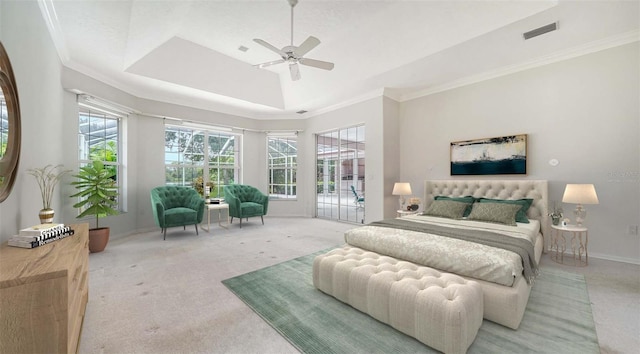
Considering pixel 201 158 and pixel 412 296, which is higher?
pixel 201 158

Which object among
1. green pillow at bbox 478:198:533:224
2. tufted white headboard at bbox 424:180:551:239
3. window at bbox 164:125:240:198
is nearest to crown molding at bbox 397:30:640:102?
tufted white headboard at bbox 424:180:551:239

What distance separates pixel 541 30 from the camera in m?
3.24

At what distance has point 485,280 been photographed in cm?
209

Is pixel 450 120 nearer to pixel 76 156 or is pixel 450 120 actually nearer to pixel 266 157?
pixel 266 157

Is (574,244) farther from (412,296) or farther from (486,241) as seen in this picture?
(412,296)

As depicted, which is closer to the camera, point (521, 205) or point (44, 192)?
point (44, 192)

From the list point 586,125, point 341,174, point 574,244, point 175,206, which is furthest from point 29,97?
point 574,244

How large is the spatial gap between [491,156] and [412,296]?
377cm

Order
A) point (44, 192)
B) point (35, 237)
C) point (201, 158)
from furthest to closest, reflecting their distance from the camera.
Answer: point (201, 158) → point (44, 192) → point (35, 237)

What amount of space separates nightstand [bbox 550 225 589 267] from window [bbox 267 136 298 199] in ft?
18.6

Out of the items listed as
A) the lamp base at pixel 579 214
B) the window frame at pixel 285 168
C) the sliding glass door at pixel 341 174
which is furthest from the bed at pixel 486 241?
the window frame at pixel 285 168

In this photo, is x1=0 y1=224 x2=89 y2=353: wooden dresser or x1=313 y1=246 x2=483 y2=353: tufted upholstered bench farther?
x1=313 y1=246 x2=483 y2=353: tufted upholstered bench

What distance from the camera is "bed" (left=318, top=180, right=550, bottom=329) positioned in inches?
78.4

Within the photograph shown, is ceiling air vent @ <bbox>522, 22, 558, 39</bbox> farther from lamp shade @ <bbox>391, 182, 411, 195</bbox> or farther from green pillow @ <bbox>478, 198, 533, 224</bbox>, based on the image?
lamp shade @ <bbox>391, 182, 411, 195</bbox>
